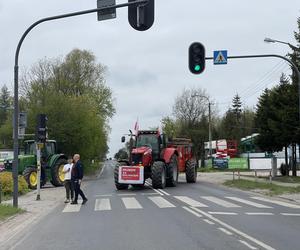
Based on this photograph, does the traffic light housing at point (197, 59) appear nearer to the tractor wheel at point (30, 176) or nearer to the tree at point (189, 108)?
the tractor wheel at point (30, 176)

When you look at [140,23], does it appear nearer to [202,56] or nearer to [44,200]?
[202,56]

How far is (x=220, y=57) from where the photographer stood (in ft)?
74.7

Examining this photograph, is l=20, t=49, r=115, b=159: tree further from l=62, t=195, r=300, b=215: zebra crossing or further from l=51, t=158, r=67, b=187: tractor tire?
l=62, t=195, r=300, b=215: zebra crossing

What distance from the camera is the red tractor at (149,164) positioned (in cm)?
2781

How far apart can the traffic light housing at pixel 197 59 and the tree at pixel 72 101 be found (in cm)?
2959

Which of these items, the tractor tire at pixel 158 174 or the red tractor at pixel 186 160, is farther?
the red tractor at pixel 186 160

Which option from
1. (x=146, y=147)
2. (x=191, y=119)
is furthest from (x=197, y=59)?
(x=191, y=119)

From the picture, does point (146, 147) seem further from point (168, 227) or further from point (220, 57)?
point (168, 227)

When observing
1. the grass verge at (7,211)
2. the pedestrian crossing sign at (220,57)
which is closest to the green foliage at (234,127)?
the pedestrian crossing sign at (220,57)

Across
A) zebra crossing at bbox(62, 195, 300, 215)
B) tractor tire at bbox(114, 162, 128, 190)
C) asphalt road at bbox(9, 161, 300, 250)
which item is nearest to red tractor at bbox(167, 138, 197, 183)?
tractor tire at bbox(114, 162, 128, 190)

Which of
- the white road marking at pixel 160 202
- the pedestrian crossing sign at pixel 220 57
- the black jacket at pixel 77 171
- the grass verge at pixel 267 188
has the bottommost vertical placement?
the grass verge at pixel 267 188

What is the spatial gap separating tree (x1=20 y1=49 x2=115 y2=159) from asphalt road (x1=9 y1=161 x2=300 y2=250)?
31122 mm

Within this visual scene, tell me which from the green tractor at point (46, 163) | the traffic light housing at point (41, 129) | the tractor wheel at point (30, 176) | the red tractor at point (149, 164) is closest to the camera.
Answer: the traffic light housing at point (41, 129)

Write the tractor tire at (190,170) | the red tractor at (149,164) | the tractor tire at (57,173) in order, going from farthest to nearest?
the tractor tire at (190,170)
the tractor tire at (57,173)
the red tractor at (149,164)
